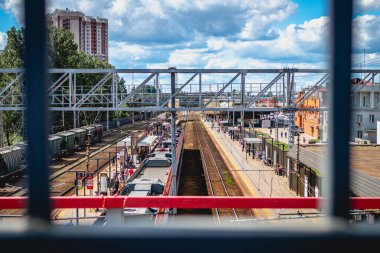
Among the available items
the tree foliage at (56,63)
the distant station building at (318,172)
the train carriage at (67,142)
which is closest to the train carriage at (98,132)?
the tree foliage at (56,63)

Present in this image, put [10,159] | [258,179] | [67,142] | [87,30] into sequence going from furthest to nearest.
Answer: [87,30], [67,142], [258,179], [10,159]

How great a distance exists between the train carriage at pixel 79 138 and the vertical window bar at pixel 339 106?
3220 centimetres

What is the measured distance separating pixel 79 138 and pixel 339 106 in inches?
1313

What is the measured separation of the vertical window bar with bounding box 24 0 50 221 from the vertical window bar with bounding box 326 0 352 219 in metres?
0.93

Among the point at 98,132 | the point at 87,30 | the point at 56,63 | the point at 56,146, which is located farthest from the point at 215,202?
the point at 87,30

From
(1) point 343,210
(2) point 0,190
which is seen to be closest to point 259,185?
(2) point 0,190

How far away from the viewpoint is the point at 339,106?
138 cm

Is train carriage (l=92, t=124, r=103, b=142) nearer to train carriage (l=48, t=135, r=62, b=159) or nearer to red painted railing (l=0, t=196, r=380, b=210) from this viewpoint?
train carriage (l=48, t=135, r=62, b=159)

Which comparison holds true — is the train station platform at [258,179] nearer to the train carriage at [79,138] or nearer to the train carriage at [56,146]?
the train carriage at [56,146]

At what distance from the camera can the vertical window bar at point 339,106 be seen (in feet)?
4.50

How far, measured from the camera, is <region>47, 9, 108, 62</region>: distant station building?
4331 inches

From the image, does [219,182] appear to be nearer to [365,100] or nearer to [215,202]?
[365,100]

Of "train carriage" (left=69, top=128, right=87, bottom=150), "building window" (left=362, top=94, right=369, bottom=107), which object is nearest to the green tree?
"train carriage" (left=69, top=128, right=87, bottom=150)

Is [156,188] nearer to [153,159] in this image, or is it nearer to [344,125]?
[153,159]
